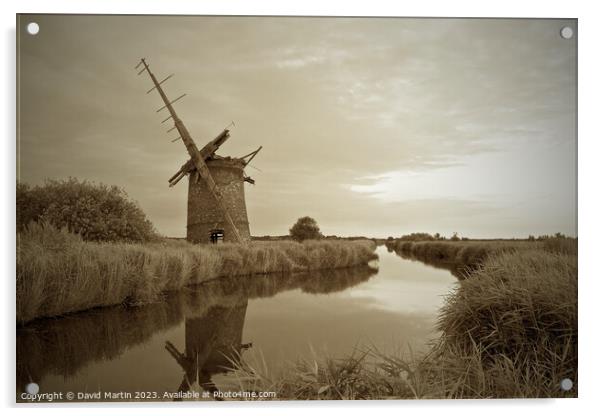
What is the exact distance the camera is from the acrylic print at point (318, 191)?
262 cm

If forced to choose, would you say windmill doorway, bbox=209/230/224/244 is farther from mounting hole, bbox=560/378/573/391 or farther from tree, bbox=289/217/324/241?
mounting hole, bbox=560/378/573/391

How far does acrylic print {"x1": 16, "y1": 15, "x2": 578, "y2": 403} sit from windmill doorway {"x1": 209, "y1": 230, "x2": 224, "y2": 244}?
1.21 metres

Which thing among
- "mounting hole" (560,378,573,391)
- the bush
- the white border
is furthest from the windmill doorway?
"mounting hole" (560,378,573,391)

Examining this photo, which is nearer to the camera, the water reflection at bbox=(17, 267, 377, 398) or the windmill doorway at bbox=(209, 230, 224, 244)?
the water reflection at bbox=(17, 267, 377, 398)

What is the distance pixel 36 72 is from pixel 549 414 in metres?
4.87

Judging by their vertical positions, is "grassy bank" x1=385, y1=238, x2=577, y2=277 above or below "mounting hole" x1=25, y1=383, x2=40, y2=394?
above

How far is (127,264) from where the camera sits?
11.7ft

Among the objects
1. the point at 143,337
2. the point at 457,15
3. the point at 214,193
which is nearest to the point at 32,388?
the point at 143,337

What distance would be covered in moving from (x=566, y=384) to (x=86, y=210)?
5.01 m

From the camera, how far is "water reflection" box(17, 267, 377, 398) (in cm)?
267

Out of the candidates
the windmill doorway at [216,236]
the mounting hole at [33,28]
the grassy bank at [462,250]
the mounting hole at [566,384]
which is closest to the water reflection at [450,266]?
the grassy bank at [462,250]

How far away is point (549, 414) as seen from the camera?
2.70 metres

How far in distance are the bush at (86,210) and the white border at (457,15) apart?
15 centimetres
